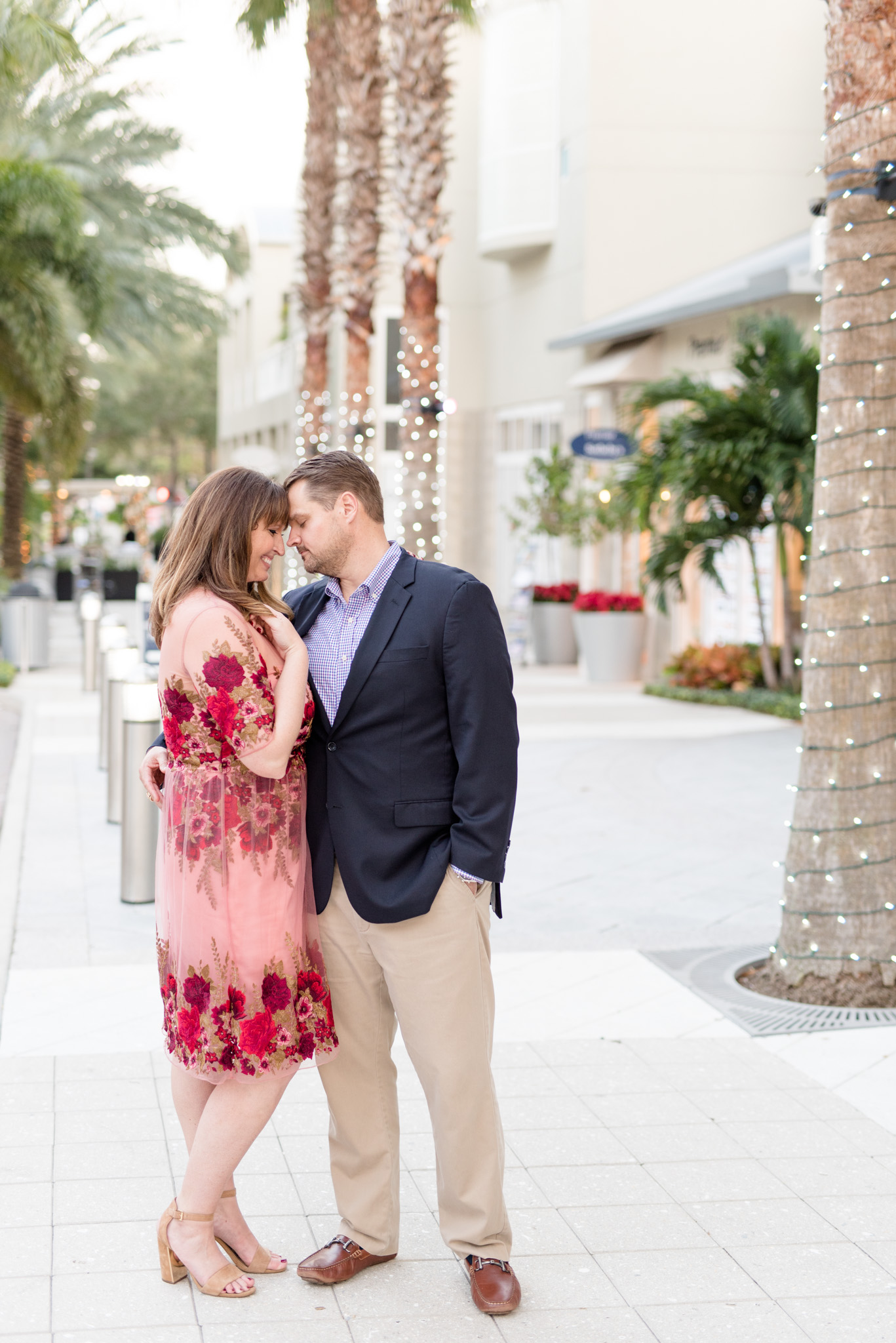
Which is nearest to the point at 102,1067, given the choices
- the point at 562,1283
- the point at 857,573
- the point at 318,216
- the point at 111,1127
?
the point at 111,1127

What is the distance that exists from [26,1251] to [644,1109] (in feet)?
6.07

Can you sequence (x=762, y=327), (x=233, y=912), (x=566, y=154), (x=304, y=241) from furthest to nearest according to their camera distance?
(x=566, y=154)
(x=304, y=241)
(x=762, y=327)
(x=233, y=912)

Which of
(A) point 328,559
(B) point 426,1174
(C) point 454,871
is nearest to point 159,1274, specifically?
(B) point 426,1174

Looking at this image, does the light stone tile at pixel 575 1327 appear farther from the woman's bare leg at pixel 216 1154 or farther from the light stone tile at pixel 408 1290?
the woman's bare leg at pixel 216 1154

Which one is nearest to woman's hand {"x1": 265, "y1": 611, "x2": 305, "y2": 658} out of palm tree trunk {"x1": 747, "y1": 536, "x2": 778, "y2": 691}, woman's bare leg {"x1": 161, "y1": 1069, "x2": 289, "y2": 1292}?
woman's bare leg {"x1": 161, "y1": 1069, "x2": 289, "y2": 1292}

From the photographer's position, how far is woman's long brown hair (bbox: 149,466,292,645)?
10.4ft

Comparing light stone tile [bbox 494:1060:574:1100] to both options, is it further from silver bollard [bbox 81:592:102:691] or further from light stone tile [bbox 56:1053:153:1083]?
silver bollard [bbox 81:592:102:691]

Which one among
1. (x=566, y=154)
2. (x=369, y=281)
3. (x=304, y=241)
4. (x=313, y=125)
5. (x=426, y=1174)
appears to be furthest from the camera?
(x=566, y=154)

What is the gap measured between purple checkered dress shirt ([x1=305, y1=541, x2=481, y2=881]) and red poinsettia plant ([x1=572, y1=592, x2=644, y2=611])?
49.8ft

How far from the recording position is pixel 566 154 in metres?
22.5

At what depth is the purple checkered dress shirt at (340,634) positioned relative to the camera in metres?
3.29

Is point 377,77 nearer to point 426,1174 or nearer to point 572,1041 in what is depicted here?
point 572,1041

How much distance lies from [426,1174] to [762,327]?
475 inches

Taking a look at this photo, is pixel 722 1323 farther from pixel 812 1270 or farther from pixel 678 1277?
pixel 812 1270
